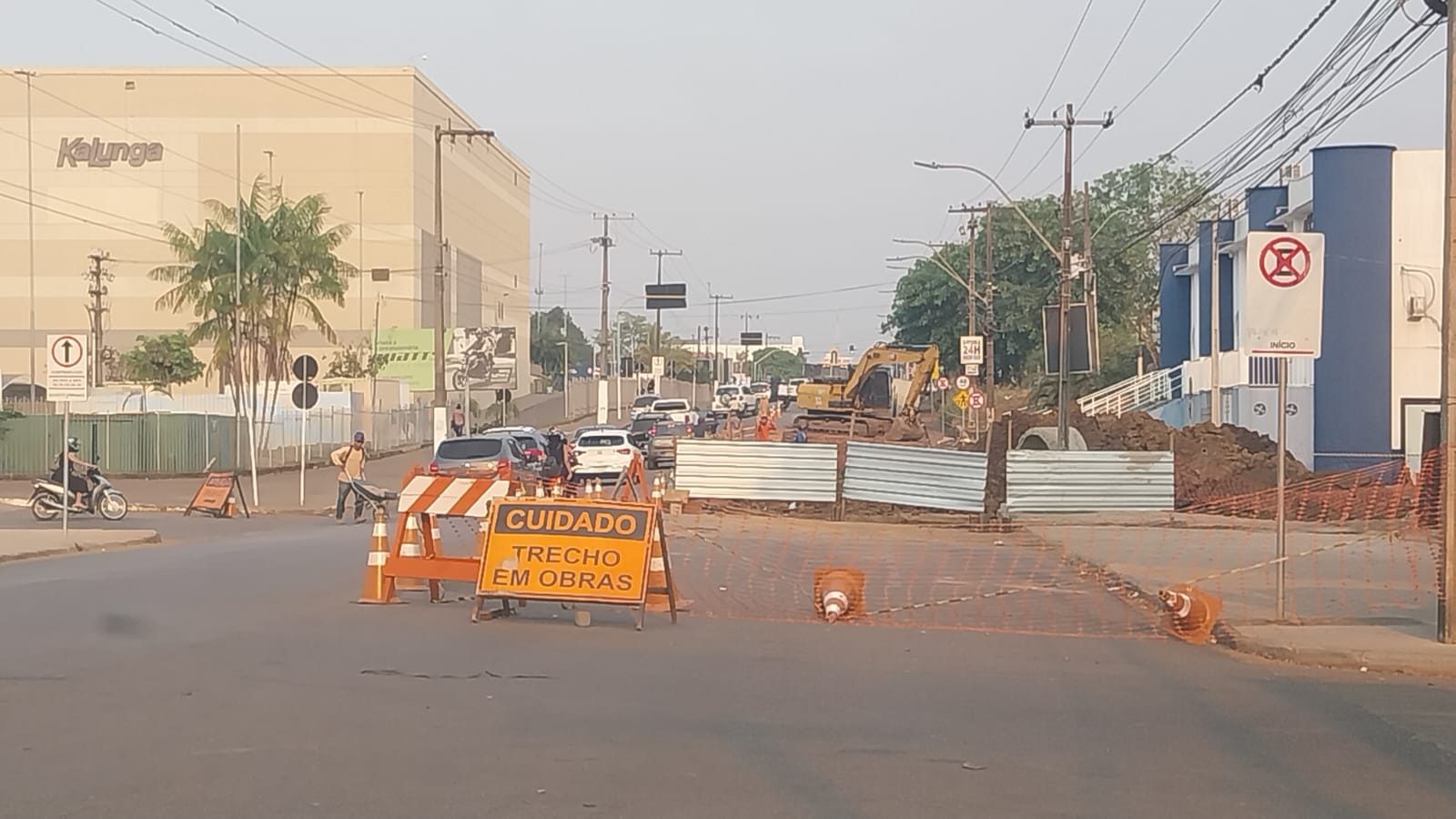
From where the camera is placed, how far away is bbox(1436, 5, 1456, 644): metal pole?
42.2 feet

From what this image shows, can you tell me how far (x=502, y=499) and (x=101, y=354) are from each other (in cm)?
7091

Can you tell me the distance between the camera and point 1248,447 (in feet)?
137

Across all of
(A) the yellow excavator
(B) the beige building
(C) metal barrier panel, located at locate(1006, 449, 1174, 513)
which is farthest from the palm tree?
(B) the beige building

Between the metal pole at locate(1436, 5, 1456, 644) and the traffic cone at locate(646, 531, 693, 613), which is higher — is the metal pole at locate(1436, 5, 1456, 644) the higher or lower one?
the higher one

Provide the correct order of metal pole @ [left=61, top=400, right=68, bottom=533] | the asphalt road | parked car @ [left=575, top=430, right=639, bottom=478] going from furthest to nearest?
parked car @ [left=575, top=430, right=639, bottom=478], metal pole @ [left=61, top=400, right=68, bottom=533], the asphalt road

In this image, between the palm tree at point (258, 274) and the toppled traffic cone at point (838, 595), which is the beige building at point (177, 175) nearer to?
the palm tree at point (258, 274)

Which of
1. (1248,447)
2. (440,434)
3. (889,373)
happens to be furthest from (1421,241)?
(440,434)

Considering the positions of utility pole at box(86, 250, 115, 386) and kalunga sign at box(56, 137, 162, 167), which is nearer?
utility pole at box(86, 250, 115, 386)

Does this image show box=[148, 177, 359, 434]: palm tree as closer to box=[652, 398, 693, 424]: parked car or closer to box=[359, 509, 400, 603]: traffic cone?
box=[652, 398, 693, 424]: parked car

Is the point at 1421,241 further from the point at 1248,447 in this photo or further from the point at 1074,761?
the point at 1074,761

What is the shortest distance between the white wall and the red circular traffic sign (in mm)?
29634

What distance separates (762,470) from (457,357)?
48.9m

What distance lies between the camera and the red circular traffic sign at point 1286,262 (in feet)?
46.1

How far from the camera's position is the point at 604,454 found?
40.0 metres
